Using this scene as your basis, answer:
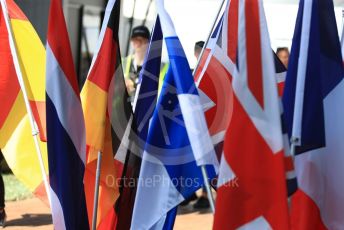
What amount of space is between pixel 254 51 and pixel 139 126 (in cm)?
137

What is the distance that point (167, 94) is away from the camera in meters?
3.95

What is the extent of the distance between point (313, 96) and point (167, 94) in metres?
0.87

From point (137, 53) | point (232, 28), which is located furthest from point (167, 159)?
point (137, 53)

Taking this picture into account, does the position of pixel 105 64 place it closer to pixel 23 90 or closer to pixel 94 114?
pixel 94 114

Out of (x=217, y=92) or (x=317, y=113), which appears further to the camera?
(x=217, y=92)

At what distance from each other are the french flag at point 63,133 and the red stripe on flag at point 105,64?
0.19 metres

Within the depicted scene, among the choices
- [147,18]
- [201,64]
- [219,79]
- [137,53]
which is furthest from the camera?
[147,18]

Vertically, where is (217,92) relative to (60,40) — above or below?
below

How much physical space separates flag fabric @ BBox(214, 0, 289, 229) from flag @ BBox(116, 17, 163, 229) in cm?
113

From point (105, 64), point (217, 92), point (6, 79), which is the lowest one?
point (217, 92)

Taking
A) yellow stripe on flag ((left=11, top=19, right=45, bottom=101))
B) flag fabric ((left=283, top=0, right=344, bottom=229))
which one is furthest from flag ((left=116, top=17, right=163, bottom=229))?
flag fabric ((left=283, top=0, right=344, bottom=229))

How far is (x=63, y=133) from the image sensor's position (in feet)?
13.1

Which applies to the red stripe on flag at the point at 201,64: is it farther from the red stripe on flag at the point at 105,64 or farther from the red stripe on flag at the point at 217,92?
the red stripe on flag at the point at 105,64

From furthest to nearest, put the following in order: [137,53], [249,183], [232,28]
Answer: [137,53] < [232,28] < [249,183]
